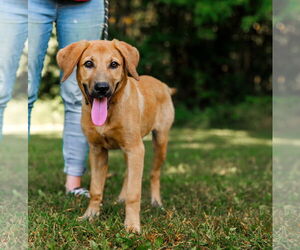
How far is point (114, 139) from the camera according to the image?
360cm

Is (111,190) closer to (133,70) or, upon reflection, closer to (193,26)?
(133,70)

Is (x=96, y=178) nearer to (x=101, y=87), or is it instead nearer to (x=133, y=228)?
(x=133, y=228)

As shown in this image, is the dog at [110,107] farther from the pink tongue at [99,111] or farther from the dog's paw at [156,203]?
the dog's paw at [156,203]

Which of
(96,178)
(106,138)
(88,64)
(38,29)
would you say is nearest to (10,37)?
(38,29)

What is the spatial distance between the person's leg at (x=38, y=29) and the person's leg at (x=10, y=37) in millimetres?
165

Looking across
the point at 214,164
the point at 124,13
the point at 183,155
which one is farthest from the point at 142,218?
the point at 124,13

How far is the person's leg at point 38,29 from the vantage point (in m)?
3.99

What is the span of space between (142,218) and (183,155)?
4113 millimetres

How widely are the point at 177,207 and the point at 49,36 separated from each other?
5.99 feet

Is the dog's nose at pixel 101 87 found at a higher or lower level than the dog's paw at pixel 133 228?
higher

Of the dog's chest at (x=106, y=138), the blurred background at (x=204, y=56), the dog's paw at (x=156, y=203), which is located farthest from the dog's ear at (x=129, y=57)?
the blurred background at (x=204, y=56)

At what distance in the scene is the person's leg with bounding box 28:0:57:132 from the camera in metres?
3.99

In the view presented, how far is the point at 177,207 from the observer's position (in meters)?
4.31

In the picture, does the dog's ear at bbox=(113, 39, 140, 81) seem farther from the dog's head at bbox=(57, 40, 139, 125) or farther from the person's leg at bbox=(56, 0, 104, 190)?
the person's leg at bbox=(56, 0, 104, 190)
